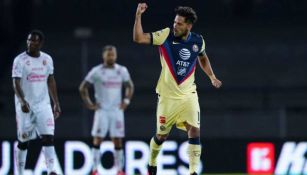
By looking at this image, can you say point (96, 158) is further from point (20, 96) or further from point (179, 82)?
point (179, 82)

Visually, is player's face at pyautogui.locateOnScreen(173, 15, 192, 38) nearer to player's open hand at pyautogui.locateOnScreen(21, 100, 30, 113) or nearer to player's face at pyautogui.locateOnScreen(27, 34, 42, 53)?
player's face at pyautogui.locateOnScreen(27, 34, 42, 53)

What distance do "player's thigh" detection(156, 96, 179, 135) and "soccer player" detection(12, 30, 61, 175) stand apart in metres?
1.74

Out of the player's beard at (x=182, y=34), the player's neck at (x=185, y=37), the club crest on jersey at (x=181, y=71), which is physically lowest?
the club crest on jersey at (x=181, y=71)

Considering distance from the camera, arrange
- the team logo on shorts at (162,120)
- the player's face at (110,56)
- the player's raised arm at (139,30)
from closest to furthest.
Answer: the player's raised arm at (139,30)
the team logo on shorts at (162,120)
the player's face at (110,56)

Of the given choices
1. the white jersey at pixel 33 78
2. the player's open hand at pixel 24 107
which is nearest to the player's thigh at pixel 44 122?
the white jersey at pixel 33 78

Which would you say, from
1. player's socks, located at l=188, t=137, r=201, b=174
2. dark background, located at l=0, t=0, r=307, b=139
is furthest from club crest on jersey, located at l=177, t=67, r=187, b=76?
dark background, located at l=0, t=0, r=307, b=139

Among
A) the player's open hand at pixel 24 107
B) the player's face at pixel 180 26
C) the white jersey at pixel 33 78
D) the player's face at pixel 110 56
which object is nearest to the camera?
the player's face at pixel 180 26

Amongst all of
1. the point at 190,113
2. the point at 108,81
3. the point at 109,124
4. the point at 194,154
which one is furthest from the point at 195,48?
the point at 109,124

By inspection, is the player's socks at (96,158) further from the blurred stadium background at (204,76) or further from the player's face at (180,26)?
the player's face at (180,26)

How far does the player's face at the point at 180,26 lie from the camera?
36.6 ft

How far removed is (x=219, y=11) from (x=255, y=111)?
665 centimetres

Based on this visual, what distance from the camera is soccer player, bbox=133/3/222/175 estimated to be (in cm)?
1124

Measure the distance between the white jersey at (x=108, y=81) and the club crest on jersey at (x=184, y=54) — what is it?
16.1ft

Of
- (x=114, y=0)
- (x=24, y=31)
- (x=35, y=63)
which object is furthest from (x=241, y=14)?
(x=35, y=63)
